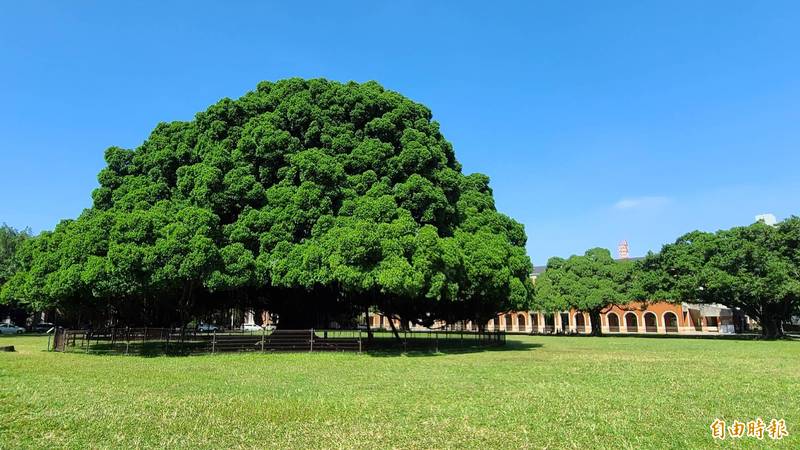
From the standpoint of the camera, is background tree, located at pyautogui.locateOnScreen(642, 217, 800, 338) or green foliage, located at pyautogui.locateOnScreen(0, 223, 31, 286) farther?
green foliage, located at pyautogui.locateOnScreen(0, 223, 31, 286)

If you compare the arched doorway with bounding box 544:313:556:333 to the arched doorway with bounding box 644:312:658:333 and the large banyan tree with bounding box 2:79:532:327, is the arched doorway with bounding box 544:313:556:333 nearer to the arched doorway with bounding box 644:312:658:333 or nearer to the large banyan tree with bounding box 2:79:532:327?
the arched doorway with bounding box 644:312:658:333

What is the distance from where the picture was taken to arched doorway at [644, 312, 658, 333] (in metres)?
62.9

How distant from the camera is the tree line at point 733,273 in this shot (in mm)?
33750

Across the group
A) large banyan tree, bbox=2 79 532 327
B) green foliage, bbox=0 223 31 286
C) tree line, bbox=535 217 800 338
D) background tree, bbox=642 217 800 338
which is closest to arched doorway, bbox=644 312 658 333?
tree line, bbox=535 217 800 338

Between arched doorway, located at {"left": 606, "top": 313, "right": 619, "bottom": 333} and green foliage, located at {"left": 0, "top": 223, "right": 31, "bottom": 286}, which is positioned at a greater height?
green foliage, located at {"left": 0, "top": 223, "right": 31, "bottom": 286}

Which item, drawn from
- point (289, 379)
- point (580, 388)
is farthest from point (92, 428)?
point (580, 388)

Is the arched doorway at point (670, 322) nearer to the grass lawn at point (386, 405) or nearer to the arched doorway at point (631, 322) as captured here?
the arched doorway at point (631, 322)

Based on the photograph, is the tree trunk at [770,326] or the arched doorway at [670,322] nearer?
the tree trunk at [770,326]

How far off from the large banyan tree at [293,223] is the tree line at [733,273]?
1750 centimetres

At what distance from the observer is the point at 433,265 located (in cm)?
1884

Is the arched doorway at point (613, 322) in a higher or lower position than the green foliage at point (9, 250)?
lower

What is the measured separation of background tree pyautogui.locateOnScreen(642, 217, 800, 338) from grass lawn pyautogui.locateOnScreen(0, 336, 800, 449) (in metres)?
22.1

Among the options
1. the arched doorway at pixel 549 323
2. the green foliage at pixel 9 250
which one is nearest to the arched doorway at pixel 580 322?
the arched doorway at pixel 549 323

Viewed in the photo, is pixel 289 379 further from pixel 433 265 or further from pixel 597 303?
pixel 597 303
